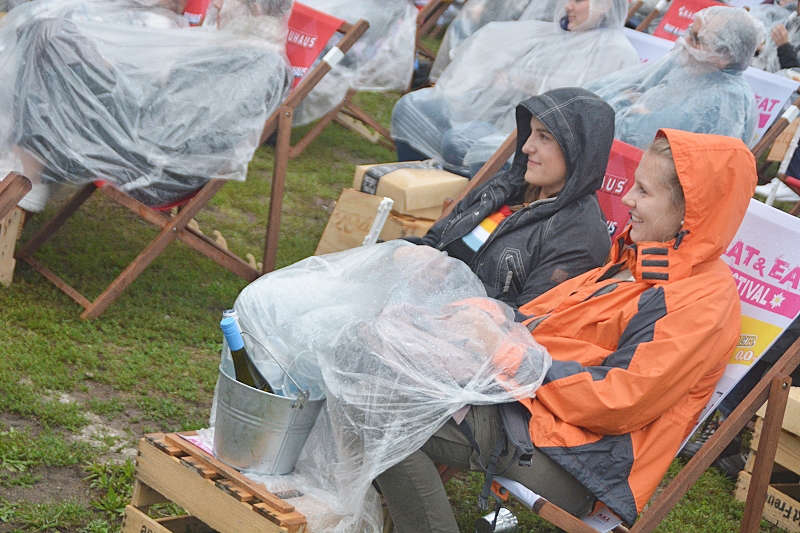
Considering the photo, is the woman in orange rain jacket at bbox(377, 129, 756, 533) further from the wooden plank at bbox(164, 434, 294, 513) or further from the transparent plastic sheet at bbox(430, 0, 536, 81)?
the transparent plastic sheet at bbox(430, 0, 536, 81)

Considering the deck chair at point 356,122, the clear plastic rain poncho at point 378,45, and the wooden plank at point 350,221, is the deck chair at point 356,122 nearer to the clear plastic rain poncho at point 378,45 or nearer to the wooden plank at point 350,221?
the clear plastic rain poncho at point 378,45

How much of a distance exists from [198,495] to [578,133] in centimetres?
153

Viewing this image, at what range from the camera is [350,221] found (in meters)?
4.75

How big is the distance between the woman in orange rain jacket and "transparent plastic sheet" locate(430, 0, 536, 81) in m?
4.42

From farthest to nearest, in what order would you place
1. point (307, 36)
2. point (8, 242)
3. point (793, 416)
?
point (307, 36)
point (8, 242)
point (793, 416)

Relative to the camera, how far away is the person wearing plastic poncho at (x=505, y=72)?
5.36 metres

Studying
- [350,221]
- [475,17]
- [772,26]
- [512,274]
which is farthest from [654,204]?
[772,26]

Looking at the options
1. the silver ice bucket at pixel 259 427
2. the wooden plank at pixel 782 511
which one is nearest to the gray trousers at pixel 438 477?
the silver ice bucket at pixel 259 427

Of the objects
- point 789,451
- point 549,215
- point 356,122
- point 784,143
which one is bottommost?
point 789,451

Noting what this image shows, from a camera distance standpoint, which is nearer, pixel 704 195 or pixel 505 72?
pixel 704 195

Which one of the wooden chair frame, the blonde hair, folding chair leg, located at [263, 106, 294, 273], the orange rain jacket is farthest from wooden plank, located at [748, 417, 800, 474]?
the wooden chair frame

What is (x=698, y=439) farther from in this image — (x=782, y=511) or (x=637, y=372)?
(x=637, y=372)

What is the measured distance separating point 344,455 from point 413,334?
0.34m

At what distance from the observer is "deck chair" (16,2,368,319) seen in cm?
398
